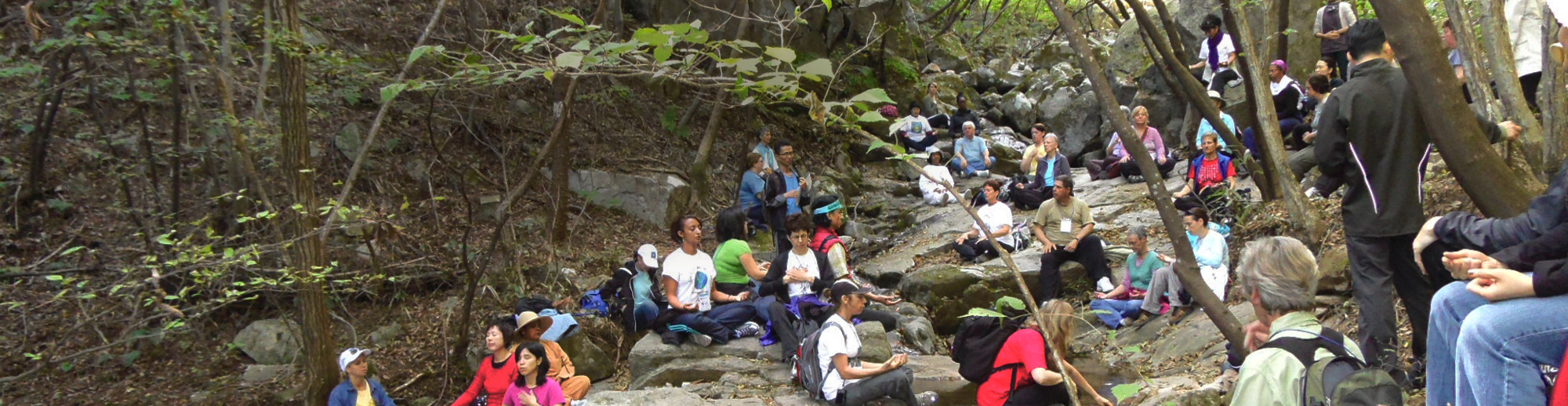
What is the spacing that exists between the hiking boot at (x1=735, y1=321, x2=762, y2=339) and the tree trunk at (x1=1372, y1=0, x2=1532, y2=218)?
5.57m

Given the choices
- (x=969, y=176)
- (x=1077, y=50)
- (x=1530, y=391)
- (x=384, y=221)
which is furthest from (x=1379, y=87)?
(x=969, y=176)

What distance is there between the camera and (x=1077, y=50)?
324cm

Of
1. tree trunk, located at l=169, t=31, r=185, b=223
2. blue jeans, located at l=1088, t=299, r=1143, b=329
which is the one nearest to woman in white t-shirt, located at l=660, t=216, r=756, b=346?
blue jeans, located at l=1088, t=299, r=1143, b=329

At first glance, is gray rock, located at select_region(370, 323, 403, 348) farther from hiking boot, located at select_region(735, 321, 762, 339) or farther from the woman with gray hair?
the woman with gray hair

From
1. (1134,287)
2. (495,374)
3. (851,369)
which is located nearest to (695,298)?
(495,374)

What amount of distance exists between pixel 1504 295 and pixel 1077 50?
1359 millimetres

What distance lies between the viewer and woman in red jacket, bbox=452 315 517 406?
21.8ft

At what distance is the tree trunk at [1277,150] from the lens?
19.5ft

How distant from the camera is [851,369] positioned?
6.30 m

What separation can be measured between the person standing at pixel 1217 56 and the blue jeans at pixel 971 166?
3.75 metres

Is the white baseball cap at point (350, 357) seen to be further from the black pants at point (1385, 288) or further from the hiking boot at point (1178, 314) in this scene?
the hiking boot at point (1178, 314)

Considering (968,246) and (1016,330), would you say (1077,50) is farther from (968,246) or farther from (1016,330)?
(968,246)

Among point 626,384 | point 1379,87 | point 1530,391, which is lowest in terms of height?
point 626,384

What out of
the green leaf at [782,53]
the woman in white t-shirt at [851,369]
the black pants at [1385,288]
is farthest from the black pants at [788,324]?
the green leaf at [782,53]
